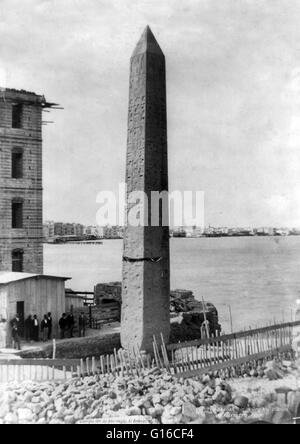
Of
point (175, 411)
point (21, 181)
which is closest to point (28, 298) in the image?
point (175, 411)

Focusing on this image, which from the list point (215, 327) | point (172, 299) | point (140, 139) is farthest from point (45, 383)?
point (172, 299)

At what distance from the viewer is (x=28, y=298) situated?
56.2ft

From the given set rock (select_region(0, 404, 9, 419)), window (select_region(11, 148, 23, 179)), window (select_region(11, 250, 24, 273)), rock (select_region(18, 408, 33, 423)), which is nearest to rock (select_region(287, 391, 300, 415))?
rock (select_region(18, 408, 33, 423))

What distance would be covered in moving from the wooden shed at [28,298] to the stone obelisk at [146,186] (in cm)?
525

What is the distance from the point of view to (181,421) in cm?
968

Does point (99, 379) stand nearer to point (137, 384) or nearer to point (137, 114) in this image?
point (137, 384)

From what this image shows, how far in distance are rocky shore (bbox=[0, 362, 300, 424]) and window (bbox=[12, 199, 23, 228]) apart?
1747 centimetres

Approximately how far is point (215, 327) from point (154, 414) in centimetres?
1289

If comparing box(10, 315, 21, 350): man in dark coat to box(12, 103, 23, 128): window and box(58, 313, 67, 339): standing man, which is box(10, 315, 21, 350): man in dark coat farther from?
box(12, 103, 23, 128): window

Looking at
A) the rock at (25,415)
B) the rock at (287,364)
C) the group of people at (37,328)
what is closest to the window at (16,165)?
the group of people at (37,328)

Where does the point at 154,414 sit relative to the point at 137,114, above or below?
below

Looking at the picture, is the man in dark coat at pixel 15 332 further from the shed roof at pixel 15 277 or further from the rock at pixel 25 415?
the rock at pixel 25 415

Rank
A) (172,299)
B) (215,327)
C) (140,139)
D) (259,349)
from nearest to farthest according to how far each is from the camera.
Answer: (140,139) → (259,349) → (215,327) → (172,299)
